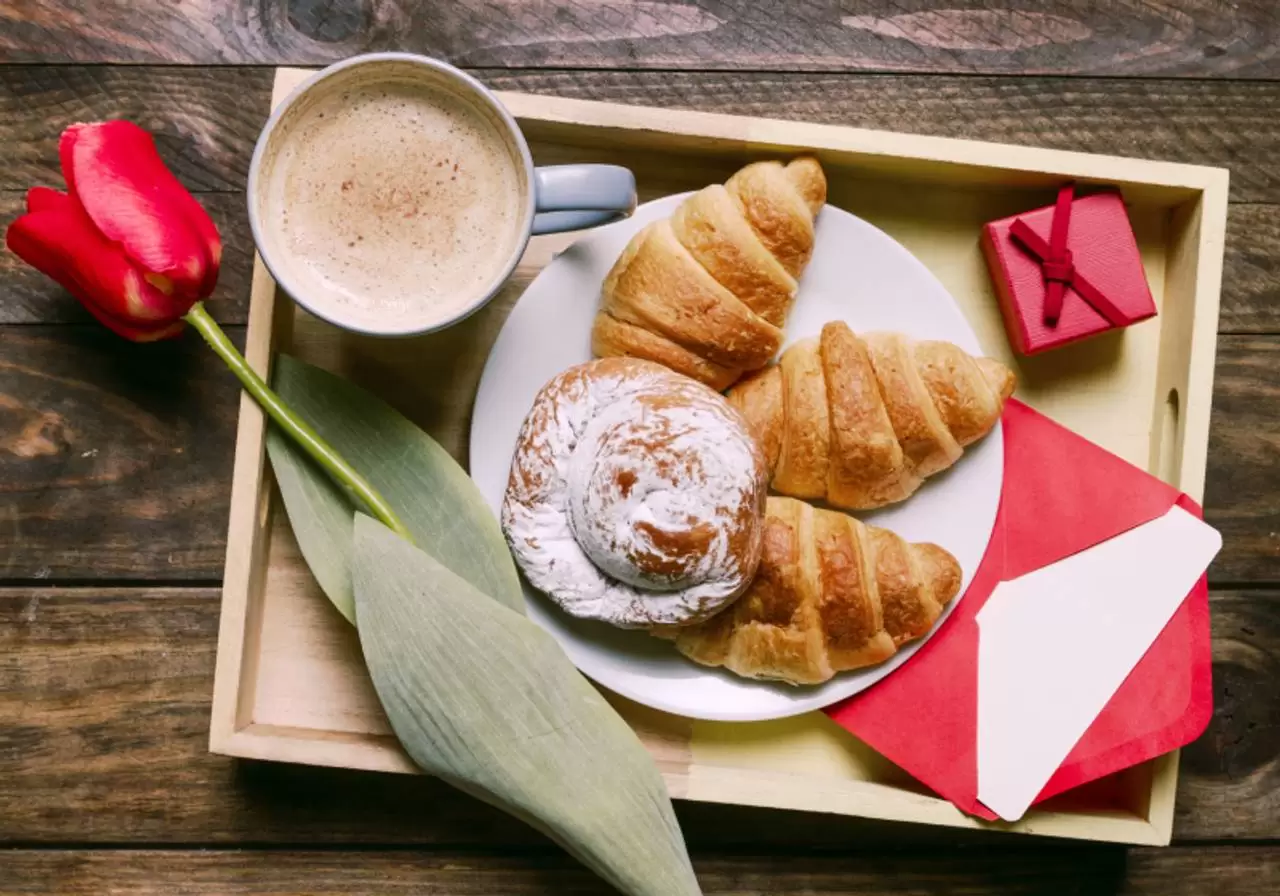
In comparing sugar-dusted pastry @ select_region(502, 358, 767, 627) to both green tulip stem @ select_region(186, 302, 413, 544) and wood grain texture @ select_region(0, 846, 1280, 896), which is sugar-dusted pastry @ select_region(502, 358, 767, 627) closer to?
green tulip stem @ select_region(186, 302, 413, 544)

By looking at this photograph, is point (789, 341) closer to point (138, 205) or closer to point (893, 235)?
point (893, 235)

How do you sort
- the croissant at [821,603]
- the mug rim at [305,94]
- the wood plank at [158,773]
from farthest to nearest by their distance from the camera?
the wood plank at [158,773], the croissant at [821,603], the mug rim at [305,94]

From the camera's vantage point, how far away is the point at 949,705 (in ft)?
3.87

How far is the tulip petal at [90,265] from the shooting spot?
106 centimetres

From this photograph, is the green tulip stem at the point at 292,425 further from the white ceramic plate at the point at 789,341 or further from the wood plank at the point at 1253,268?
the wood plank at the point at 1253,268

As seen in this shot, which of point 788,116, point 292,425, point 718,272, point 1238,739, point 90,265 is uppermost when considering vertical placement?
point 788,116

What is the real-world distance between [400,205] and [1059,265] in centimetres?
70

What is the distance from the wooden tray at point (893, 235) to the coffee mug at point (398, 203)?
9cm

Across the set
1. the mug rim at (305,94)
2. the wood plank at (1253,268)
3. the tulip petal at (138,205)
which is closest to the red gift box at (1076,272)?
the wood plank at (1253,268)

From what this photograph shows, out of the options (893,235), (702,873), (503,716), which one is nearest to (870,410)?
(893,235)

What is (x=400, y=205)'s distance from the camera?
1.05m

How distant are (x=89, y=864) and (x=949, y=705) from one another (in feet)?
3.31

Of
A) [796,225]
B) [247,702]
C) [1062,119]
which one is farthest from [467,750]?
[1062,119]

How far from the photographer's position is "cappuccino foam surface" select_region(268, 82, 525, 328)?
105 cm
